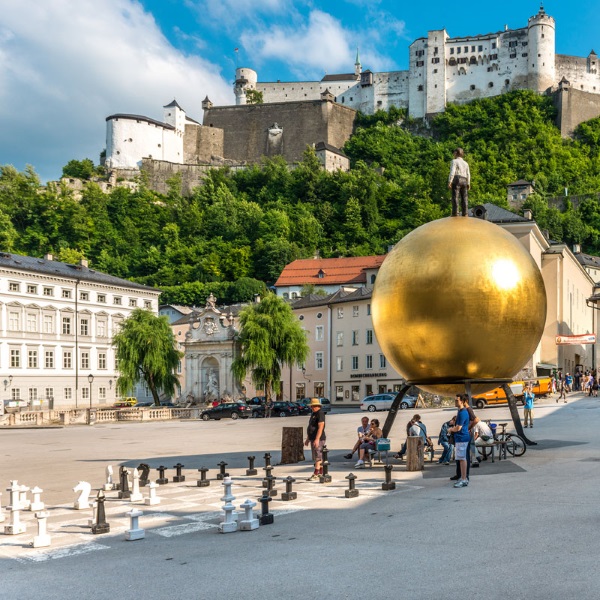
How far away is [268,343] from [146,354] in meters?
9.70

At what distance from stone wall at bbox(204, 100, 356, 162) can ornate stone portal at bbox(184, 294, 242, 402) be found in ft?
283

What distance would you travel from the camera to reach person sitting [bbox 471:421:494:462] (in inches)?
758

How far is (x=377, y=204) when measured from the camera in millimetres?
132125

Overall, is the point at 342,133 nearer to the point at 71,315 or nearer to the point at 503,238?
the point at 71,315

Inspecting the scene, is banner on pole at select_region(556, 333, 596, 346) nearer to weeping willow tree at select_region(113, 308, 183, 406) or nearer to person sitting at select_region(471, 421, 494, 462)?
weeping willow tree at select_region(113, 308, 183, 406)

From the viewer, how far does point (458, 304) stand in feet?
43.9

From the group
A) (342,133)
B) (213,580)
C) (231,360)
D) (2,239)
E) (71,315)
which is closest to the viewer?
(213,580)

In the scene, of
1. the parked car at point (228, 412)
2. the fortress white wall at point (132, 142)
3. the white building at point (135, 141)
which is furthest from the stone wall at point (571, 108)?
the parked car at point (228, 412)

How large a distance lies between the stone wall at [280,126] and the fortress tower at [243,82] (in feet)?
48.7

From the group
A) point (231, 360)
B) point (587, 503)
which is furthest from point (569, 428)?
point (231, 360)

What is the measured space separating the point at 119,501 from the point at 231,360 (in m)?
50.9

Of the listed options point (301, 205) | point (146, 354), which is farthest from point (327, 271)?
point (301, 205)

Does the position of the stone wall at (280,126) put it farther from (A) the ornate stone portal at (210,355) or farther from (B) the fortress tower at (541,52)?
(A) the ornate stone portal at (210,355)

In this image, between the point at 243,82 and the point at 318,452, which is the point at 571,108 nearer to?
the point at 243,82
